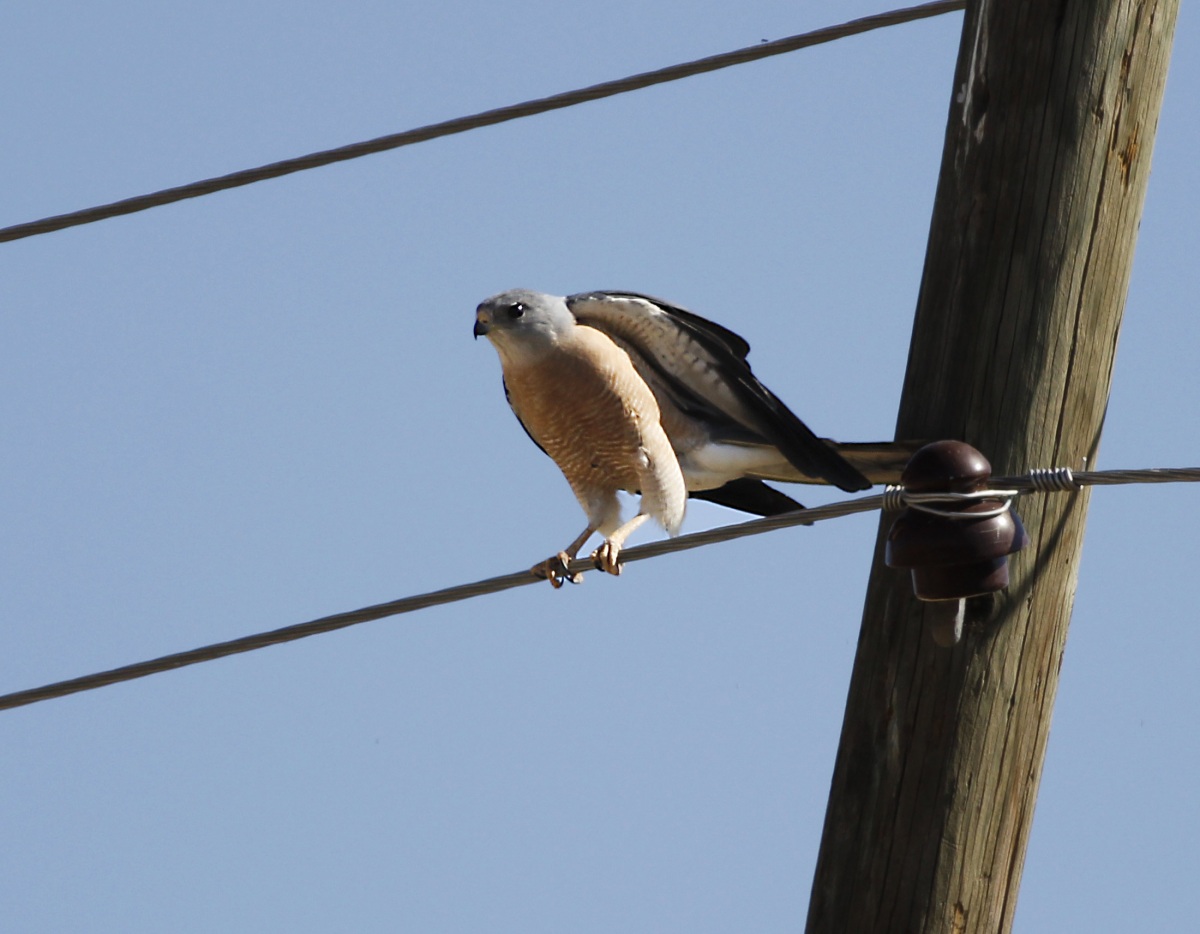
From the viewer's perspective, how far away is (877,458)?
330cm

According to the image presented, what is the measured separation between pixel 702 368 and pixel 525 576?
56.2 inches

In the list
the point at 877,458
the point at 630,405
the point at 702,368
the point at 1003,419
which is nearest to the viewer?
the point at 1003,419

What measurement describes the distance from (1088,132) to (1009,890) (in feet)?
4.72

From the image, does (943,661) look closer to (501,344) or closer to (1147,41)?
(1147,41)

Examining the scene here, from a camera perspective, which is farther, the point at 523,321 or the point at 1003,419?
the point at 523,321

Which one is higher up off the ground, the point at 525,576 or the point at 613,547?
the point at 613,547

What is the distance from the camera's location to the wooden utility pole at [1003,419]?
2777mm

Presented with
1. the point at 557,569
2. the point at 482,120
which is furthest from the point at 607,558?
the point at 482,120

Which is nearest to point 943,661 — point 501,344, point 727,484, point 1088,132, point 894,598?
point 894,598

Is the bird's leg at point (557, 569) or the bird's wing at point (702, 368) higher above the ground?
the bird's wing at point (702, 368)

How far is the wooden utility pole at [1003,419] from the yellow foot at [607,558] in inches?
53.5

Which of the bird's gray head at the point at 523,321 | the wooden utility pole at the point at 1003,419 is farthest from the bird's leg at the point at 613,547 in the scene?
the wooden utility pole at the point at 1003,419

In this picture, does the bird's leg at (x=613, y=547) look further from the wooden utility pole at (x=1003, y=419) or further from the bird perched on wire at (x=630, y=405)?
the wooden utility pole at (x=1003, y=419)

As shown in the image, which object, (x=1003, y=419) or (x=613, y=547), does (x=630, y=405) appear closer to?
(x=613, y=547)
